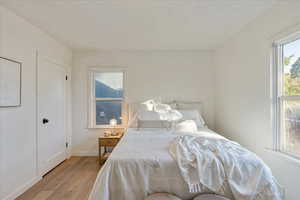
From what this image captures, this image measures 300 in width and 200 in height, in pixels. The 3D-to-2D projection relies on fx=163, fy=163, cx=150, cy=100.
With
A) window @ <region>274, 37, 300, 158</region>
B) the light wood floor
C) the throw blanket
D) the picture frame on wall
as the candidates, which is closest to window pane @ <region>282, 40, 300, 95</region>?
window @ <region>274, 37, 300, 158</region>

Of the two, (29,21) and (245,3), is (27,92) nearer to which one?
(29,21)

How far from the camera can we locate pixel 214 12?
2166mm

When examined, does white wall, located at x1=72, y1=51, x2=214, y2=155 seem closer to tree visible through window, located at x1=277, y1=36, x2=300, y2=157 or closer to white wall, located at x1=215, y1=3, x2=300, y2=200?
white wall, located at x1=215, y1=3, x2=300, y2=200

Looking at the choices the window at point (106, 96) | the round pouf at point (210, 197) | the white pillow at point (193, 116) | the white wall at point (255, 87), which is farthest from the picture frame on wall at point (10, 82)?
the white wall at point (255, 87)

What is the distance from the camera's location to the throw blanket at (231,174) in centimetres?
154

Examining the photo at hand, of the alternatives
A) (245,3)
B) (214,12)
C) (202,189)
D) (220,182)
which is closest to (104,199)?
(202,189)

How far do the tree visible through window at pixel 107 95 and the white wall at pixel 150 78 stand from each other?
0.21 metres

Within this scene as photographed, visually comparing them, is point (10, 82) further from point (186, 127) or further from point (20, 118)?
point (186, 127)

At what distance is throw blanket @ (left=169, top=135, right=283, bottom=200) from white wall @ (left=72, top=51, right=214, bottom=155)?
7.33 ft

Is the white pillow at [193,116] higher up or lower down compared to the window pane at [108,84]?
lower down

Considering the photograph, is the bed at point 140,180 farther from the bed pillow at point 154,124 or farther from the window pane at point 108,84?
the window pane at point 108,84

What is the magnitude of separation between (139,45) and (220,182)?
2.84m

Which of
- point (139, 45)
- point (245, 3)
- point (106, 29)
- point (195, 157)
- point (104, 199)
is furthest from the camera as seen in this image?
point (139, 45)

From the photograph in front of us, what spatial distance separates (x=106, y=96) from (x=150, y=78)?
3.69 ft
